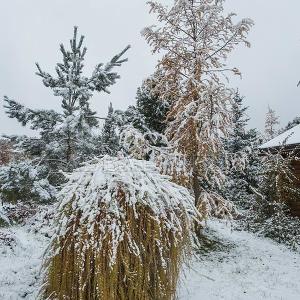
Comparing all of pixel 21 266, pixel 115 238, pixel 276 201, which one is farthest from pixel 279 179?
pixel 115 238

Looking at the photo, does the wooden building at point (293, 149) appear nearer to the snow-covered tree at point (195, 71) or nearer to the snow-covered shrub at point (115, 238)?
the snow-covered tree at point (195, 71)

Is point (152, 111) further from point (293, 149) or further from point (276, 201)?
point (276, 201)

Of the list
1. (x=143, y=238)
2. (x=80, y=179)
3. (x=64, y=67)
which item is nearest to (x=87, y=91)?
(x=64, y=67)

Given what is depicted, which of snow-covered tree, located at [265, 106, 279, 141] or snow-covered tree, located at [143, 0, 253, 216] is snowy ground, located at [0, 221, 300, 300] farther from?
snow-covered tree, located at [265, 106, 279, 141]

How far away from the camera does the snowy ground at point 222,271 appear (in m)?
6.19

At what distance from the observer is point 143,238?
12.9ft

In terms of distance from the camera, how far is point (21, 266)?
275 inches

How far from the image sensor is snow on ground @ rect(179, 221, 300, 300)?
6684mm

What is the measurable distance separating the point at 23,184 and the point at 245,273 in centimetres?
524

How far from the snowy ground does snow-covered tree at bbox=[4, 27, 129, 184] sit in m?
1.82

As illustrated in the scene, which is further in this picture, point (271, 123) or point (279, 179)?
point (271, 123)

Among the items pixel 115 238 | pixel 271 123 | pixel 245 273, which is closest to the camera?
pixel 115 238

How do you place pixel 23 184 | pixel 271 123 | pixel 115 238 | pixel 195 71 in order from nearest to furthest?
pixel 115 238, pixel 23 184, pixel 195 71, pixel 271 123

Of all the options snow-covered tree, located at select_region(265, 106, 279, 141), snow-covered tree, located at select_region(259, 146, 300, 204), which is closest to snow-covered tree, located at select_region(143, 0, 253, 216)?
snow-covered tree, located at select_region(259, 146, 300, 204)
